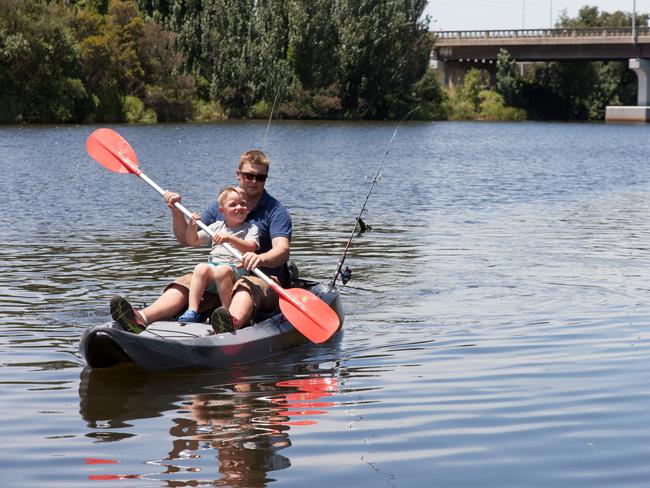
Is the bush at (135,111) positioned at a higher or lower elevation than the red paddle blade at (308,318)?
lower

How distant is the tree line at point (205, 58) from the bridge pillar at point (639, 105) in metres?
16.1

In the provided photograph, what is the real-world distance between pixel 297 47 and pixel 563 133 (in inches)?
677

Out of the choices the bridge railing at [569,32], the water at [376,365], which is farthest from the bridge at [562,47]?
the water at [376,365]

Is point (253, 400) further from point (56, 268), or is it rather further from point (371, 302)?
point (56, 268)

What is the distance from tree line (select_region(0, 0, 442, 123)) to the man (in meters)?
52.0

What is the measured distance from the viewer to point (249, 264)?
324 inches

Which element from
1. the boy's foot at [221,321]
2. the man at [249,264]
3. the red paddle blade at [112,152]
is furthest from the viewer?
the red paddle blade at [112,152]

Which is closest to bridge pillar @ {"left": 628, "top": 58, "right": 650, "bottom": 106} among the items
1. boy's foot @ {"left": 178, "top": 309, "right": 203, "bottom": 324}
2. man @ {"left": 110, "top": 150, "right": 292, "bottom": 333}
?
man @ {"left": 110, "top": 150, "right": 292, "bottom": 333}

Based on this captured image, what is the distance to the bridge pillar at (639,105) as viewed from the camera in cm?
8024

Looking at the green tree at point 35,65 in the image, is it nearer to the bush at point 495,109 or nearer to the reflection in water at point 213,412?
the bush at point 495,109

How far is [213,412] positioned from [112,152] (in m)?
3.65

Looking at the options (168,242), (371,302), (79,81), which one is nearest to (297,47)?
(79,81)

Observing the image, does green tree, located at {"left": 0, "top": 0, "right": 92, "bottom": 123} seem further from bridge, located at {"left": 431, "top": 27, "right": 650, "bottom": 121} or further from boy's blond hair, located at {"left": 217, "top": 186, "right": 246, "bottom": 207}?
boy's blond hair, located at {"left": 217, "top": 186, "right": 246, "bottom": 207}

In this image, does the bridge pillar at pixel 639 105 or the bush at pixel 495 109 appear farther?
the bush at pixel 495 109
